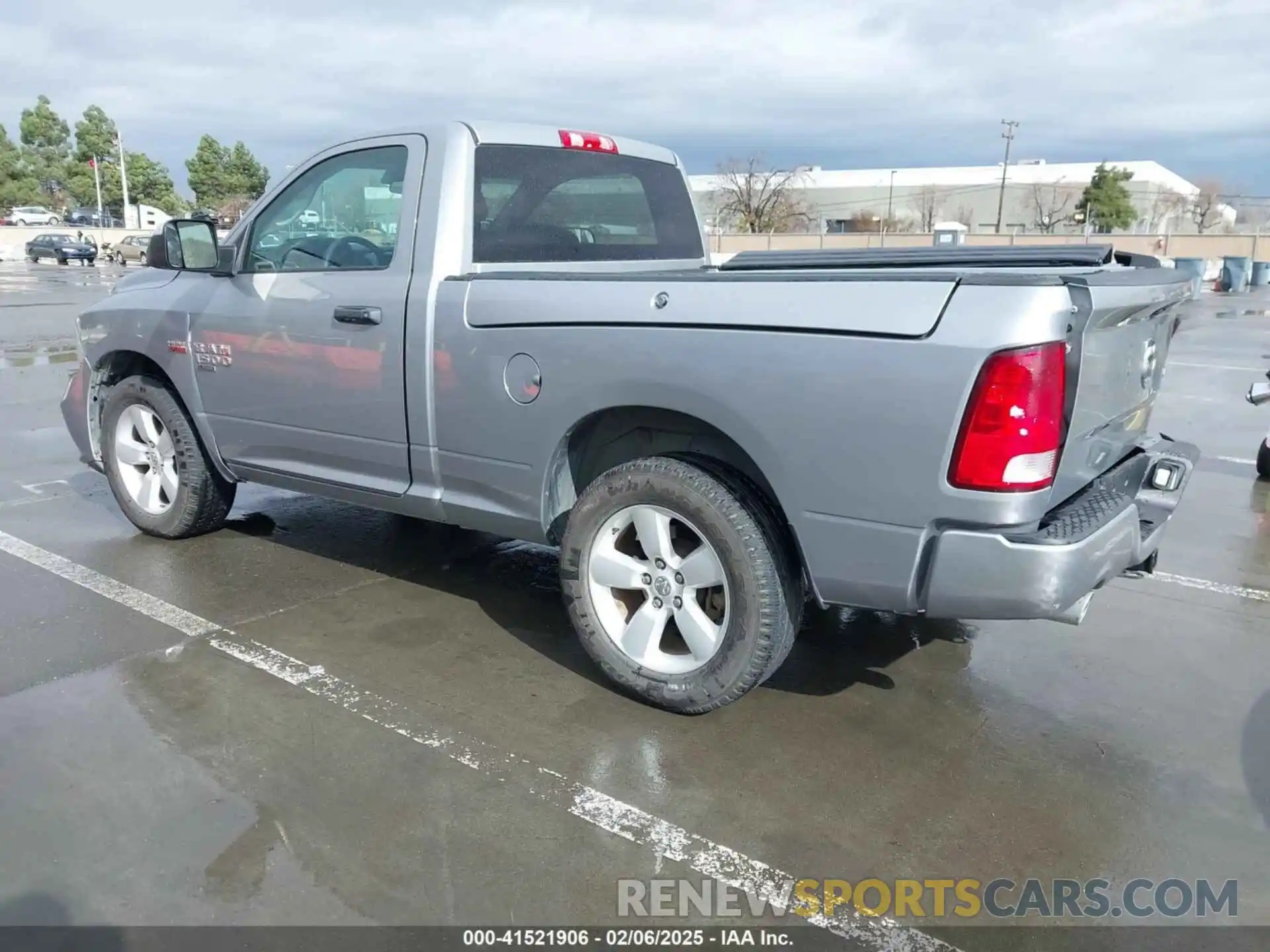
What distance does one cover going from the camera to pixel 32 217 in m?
65.7

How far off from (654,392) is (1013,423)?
112cm

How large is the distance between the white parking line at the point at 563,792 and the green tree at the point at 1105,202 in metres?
82.3

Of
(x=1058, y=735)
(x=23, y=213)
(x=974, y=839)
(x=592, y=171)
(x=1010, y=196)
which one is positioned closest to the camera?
(x=974, y=839)

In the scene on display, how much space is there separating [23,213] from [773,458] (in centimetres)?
7714

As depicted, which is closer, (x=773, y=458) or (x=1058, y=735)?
(x=773, y=458)

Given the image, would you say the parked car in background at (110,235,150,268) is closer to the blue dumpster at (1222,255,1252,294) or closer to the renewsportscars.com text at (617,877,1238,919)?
the blue dumpster at (1222,255,1252,294)

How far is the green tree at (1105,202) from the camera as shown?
252 ft

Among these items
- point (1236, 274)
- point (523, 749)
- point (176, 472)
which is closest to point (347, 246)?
point (176, 472)

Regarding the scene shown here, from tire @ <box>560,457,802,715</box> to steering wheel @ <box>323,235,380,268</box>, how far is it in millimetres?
1408

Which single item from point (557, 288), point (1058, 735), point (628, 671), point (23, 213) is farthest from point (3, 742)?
point (23, 213)

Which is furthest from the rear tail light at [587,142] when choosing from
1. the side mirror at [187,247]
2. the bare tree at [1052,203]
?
the bare tree at [1052,203]

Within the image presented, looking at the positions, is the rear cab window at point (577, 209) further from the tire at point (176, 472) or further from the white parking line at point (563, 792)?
the tire at point (176, 472)

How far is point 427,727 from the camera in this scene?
3346mm

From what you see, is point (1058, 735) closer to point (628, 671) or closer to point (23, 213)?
point (628, 671)
